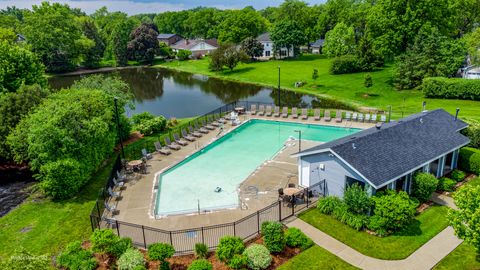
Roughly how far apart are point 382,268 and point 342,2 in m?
86.7

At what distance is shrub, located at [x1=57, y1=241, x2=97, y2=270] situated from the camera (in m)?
13.9

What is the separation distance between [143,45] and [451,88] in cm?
6701

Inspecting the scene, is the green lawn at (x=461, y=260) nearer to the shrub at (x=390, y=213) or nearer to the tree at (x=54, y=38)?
the shrub at (x=390, y=213)

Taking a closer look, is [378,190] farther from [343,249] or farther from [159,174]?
[159,174]

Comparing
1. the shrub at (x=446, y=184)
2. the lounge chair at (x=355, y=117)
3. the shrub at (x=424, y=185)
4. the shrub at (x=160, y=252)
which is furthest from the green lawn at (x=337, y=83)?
the shrub at (x=160, y=252)

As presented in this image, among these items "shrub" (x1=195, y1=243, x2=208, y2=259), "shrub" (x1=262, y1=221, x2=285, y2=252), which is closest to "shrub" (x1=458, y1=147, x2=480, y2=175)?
"shrub" (x1=262, y1=221, x2=285, y2=252)

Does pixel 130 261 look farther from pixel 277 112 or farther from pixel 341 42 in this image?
pixel 341 42

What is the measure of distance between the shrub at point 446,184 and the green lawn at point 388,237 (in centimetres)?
205

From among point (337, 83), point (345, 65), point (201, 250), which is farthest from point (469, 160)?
point (345, 65)

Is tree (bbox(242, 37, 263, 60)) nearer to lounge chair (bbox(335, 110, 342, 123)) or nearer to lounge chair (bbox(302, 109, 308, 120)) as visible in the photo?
lounge chair (bbox(302, 109, 308, 120))

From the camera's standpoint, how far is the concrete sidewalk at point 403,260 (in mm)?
13828

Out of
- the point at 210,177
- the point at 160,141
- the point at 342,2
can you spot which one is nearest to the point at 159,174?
the point at 210,177

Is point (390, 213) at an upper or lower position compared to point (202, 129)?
lower

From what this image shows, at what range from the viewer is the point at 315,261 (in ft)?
46.3
